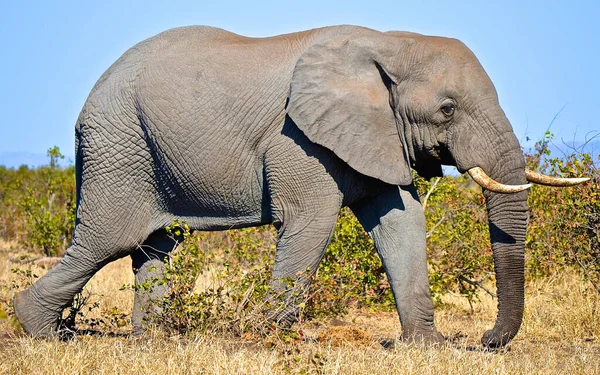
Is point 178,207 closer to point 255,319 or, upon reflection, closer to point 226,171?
point 226,171

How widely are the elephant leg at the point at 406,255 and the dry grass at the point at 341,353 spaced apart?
252 millimetres

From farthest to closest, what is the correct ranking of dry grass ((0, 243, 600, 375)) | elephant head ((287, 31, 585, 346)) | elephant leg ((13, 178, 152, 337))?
elephant leg ((13, 178, 152, 337))
elephant head ((287, 31, 585, 346))
dry grass ((0, 243, 600, 375))

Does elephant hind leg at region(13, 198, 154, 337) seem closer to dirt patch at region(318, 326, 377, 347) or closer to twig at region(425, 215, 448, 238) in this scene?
dirt patch at region(318, 326, 377, 347)

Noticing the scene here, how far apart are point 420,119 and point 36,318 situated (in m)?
Answer: 3.30

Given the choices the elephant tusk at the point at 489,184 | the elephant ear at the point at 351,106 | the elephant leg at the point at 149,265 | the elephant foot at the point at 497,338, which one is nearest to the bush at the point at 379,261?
the elephant leg at the point at 149,265

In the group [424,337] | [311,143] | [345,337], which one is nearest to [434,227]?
[345,337]

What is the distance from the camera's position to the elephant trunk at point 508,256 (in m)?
6.29

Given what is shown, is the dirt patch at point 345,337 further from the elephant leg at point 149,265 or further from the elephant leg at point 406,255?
the elephant leg at point 149,265

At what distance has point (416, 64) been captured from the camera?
637 cm

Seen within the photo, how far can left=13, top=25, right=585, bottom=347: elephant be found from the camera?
20.7 feet

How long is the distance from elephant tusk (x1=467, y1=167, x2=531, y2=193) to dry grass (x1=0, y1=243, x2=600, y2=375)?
3.35 ft

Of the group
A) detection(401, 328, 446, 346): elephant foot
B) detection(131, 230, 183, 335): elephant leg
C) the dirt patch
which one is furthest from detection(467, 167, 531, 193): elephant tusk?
detection(131, 230, 183, 335): elephant leg

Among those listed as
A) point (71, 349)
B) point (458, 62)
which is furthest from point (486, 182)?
point (71, 349)

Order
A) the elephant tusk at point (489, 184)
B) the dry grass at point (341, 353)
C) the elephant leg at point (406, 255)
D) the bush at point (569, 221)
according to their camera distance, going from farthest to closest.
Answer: the bush at point (569, 221) → the elephant leg at point (406, 255) → the elephant tusk at point (489, 184) → the dry grass at point (341, 353)
